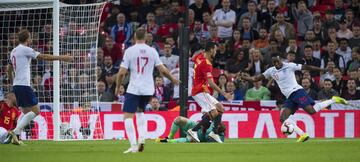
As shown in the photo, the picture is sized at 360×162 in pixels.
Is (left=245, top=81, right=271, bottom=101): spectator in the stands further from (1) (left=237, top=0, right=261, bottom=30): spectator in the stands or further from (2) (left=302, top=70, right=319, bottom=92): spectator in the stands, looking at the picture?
(1) (left=237, top=0, right=261, bottom=30): spectator in the stands

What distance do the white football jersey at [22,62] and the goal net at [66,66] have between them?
13.1 feet

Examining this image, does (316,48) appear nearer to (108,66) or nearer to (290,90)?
(108,66)

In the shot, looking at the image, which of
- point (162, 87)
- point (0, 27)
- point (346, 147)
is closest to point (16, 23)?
point (0, 27)

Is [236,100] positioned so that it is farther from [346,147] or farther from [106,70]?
[346,147]

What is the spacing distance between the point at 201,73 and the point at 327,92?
6.40 m

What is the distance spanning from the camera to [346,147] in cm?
1838

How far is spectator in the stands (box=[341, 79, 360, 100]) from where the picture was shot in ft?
86.8

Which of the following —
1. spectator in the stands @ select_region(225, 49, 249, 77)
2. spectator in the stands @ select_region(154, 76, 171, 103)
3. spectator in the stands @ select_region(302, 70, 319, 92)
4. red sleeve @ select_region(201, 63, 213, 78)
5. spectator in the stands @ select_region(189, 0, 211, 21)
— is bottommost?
spectator in the stands @ select_region(154, 76, 171, 103)

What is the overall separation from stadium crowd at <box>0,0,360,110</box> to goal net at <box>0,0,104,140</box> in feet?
0.81

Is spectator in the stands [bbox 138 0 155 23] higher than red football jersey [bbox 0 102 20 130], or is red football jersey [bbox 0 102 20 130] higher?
spectator in the stands [bbox 138 0 155 23]

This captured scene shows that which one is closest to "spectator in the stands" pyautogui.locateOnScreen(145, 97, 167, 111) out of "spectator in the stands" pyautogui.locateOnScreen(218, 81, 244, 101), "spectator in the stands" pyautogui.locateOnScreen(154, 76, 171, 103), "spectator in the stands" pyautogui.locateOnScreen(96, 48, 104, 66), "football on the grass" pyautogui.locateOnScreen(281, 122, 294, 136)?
"spectator in the stands" pyautogui.locateOnScreen(154, 76, 171, 103)

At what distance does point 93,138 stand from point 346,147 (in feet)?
27.1

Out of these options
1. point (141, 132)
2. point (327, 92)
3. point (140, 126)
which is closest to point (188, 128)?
point (140, 126)

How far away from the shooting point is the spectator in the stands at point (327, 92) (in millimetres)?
26344
